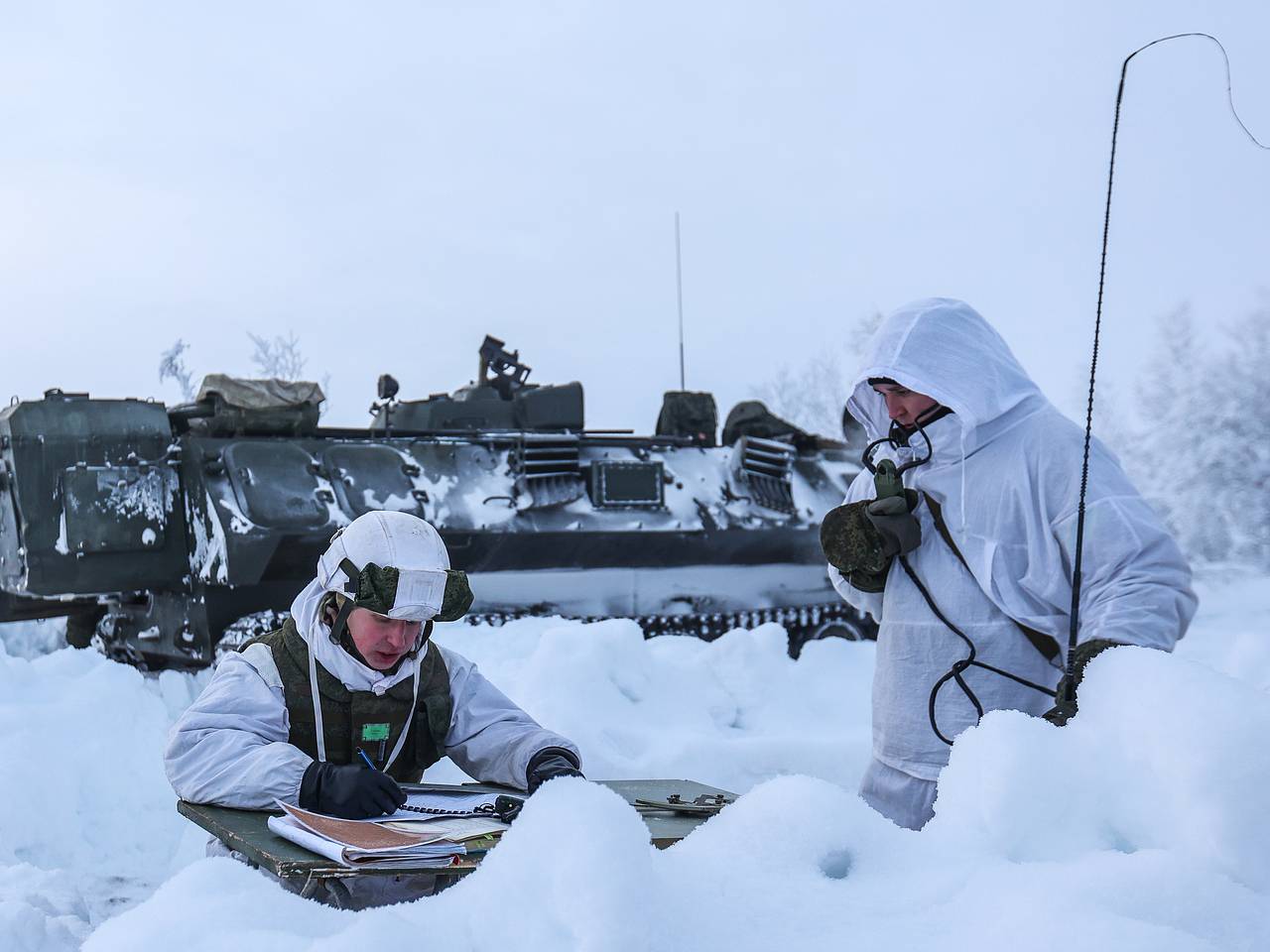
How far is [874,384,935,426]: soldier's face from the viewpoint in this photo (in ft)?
10.8

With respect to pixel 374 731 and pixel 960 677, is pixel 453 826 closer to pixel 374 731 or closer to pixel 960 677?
pixel 374 731

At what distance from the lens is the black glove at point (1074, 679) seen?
8.12ft

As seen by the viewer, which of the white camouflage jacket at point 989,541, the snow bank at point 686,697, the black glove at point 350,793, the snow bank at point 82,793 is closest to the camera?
the black glove at point 350,793

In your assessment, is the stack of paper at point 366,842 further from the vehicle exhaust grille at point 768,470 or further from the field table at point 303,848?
the vehicle exhaust grille at point 768,470

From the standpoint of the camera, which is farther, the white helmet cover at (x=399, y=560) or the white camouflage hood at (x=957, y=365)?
the white camouflage hood at (x=957, y=365)

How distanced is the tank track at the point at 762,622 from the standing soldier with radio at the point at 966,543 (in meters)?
6.14

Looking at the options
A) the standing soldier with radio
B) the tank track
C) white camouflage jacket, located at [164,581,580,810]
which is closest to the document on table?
white camouflage jacket, located at [164,581,580,810]

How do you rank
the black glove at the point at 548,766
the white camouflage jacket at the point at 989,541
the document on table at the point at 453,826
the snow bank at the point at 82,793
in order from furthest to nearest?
the snow bank at the point at 82,793 < the black glove at the point at 548,766 < the white camouflage jacket at the point at 989,541 < the document on table at the point at 453,826

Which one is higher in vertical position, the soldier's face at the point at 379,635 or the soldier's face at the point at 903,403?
the soldier's face at the point at 903,403

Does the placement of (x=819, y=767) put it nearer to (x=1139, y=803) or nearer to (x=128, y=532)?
Result: (x=128, y=532)

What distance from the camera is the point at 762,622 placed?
10.5 metres

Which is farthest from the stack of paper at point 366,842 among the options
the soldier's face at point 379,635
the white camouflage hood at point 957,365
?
the white camouflage hood at point 957,365

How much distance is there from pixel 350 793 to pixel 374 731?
586mm

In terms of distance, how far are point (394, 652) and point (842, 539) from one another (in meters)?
1.11
